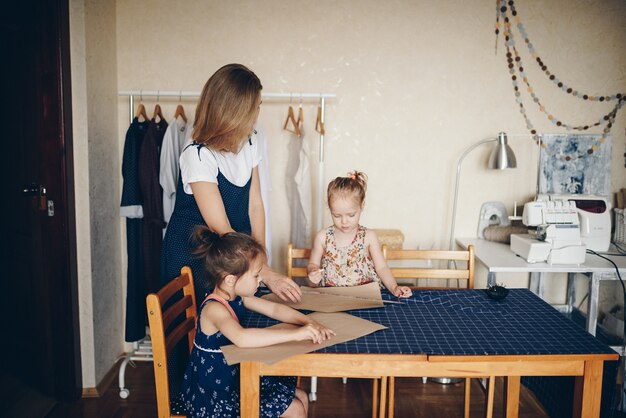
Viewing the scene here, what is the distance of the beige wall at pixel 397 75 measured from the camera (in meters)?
3.00

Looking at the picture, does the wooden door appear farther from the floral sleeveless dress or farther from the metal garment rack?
the floral sleeveless dress

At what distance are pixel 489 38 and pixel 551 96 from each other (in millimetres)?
521

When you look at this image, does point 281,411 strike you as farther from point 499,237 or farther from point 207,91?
point 499,237

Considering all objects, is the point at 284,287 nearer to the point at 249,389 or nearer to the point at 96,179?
the point at 249,389

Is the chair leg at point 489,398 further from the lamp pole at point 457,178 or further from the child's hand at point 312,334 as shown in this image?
the lamp pole at point 457,178

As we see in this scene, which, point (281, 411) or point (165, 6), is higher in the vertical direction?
point (165, 6)

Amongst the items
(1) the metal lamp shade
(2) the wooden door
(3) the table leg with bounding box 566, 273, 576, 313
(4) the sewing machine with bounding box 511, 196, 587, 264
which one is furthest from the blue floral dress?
(3) the table leg with bounding box 566, 273, 576, 313

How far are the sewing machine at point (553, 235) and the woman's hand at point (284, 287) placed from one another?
1.41 m

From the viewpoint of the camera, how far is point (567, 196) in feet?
9.89

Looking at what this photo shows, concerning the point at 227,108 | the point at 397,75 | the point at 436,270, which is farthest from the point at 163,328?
the point at 397,75

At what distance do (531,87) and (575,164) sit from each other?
0.55 metres

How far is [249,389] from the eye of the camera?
139 cm

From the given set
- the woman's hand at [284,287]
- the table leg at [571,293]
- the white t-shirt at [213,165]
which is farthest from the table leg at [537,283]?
the white t-shirt at [213,165]

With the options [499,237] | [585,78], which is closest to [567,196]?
[499,237]
